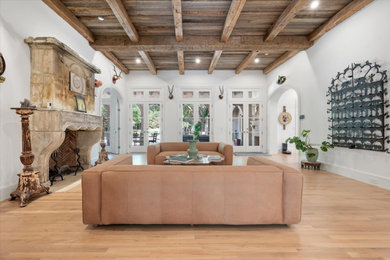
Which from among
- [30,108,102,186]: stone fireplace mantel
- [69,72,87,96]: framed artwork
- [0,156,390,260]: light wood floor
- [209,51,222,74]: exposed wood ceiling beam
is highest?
[209,51,222,74]: exposed wood ceiling beam

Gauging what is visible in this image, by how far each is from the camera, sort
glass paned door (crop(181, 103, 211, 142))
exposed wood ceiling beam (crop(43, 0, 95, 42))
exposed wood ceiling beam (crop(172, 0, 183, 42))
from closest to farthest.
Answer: exposed wood ceiling beam (crop(172, 0, 183, 42)) → exposed wood ceiling beam (crop(43, 0, 95, 42)) → glass paned door (crop(181, 103, 211, 142))

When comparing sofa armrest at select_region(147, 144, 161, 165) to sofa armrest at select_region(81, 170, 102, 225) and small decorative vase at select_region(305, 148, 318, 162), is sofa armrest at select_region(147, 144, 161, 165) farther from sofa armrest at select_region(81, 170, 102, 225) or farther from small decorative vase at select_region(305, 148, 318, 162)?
small decorative vase at select_region(305, 148, 318, 162)

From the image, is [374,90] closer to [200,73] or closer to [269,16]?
[269,16]

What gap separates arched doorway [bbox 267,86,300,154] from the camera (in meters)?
7.74

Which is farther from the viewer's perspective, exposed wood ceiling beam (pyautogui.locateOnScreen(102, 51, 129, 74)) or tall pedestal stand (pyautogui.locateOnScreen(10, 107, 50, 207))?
exposed wood ceiling beam (pyautogui.locateOnScreen(102, 51, 129, 74))

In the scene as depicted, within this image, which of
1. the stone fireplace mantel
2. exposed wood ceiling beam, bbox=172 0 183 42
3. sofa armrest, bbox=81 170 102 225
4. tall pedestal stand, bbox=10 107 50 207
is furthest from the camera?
exposed wood ceiling beam, bbox=172 0 183 42

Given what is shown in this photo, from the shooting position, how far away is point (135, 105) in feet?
26.0

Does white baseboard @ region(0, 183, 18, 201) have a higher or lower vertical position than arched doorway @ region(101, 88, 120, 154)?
lower

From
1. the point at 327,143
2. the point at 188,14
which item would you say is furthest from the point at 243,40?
the point at 327,143

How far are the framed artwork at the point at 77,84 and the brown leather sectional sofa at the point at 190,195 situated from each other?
9.17 ft

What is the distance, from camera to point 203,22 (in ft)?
14.2

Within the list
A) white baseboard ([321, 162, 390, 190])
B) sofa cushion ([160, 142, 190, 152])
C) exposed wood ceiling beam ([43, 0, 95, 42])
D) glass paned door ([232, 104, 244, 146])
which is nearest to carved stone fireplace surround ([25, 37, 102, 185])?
exposed wood ceiling beam ([43, 0, 95, 42])

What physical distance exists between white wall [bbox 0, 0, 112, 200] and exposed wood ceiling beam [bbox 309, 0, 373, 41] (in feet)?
18.7

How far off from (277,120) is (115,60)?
21.9ft
